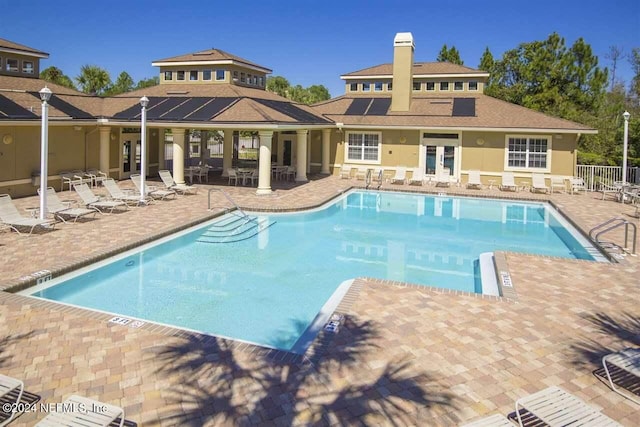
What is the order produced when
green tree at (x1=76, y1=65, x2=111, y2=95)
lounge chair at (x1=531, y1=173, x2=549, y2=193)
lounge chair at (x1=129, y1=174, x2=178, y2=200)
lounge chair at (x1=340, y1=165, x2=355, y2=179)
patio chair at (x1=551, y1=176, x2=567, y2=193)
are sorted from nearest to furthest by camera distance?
lounge chair at (x1=129, y1=174, x2=178, y2=200) < lounge chair at (x1=531, y1=173, x2=549, y2=193) < patio chair at (x1=551, y1=176, x2=567, y2=193) < lounge chair at (x1=340, y1=165, x2=355, y2=179) < green tree at (x1=76, y1=65, x2=111, y2=95)

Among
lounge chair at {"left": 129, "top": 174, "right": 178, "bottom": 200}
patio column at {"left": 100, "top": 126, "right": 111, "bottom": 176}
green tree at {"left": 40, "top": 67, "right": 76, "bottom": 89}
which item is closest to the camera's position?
lounge chair at {"left": 129, "top": 174, "right": 178, "bottom": 200}

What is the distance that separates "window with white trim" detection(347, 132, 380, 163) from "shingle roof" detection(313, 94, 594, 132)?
998mm

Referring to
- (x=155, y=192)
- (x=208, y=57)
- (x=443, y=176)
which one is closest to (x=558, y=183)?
(x=443, y=176)

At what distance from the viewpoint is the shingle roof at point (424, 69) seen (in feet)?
105

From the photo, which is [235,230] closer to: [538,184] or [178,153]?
[178,153]

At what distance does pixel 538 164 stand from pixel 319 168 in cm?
1258

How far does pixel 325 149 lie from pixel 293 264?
1822 centimetres

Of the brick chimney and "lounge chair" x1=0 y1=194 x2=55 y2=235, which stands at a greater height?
the brick chimney

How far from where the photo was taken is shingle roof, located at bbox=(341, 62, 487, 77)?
3203 cm

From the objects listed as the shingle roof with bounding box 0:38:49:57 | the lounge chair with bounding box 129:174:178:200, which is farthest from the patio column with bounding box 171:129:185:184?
the shingle roof with bounding box 0:38:49:57

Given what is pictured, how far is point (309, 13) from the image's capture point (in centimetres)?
3884

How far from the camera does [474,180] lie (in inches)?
1025

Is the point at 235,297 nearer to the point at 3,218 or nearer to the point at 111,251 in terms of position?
the point at 111,251

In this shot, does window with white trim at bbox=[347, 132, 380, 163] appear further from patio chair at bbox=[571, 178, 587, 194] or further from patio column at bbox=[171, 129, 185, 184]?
patio column at bbox=[171, 129, 185, 184]
